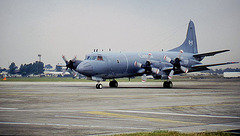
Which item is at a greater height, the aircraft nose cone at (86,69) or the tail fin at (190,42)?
the tail fin at (190,42)

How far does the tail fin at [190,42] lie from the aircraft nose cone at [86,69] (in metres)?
18.3

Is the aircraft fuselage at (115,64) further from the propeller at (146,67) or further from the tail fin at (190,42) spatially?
the tail fin at (190,42)

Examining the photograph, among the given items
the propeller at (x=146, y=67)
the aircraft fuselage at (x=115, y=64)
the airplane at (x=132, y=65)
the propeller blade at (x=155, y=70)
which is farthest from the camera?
the propeller at (x=146, y=67)

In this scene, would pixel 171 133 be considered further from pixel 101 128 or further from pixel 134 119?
pixel 134 119

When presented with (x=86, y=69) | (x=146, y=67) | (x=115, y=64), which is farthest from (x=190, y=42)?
(x=86, y=69)

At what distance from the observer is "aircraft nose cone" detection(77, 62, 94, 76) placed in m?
43.6

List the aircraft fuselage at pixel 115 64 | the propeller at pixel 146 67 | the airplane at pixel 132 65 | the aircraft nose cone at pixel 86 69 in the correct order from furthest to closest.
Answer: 1. the propeller at pixel 146 67
2. the airplane at pixel 132 65
3. the aircraft fuselage at pixel 115 64
4. the aircraft nose cone at pixel 86 69

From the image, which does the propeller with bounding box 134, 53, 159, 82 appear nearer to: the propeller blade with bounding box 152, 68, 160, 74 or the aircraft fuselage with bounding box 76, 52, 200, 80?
the propeller blade with bounding box 152, 68, 160, 74

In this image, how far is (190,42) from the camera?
57531mm

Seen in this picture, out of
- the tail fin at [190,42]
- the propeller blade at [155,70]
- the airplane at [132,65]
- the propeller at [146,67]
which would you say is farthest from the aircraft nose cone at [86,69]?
the tail fin at [190,42]

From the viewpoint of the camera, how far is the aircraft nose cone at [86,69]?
4359cm

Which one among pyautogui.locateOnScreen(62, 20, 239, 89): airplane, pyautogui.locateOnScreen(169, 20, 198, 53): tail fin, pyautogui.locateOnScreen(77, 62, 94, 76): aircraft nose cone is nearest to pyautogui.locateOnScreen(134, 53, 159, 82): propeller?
pyautogui.locateOnScreen(62, 20, 239, 89): airplane

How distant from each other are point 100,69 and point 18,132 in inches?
1345

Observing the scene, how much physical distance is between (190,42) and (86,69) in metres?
21.8
